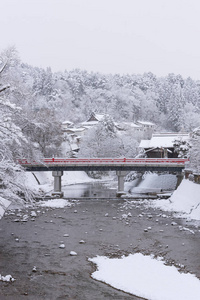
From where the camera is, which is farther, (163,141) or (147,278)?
(163,141)

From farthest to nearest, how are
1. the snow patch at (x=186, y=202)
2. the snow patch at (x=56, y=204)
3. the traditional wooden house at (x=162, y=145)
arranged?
1. the traditional wooden house at (x=162, y=145)
2. the snow patch at (x=56, y=204)
3. the snow patch at (x=186, y=202)

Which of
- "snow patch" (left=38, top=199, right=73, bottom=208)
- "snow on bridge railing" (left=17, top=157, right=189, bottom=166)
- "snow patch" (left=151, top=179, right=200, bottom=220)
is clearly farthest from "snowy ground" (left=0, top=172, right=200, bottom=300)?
"snow on bridge railing" (left=17, top=157, right=189, bottom=166)

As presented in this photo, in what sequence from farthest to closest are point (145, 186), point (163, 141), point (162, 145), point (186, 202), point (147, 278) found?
point (163, 141), point (162, 145), point (145, 186), point (186, 202), point (147, 278)

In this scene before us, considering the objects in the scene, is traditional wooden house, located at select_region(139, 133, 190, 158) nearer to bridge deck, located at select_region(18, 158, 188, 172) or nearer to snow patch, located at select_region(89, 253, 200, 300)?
bridge deck, located at select_region(18, 158, 188, 172)

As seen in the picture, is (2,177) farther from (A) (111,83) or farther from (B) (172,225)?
(A) (111,83)

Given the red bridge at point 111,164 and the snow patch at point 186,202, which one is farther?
the red bridge at point 111,164

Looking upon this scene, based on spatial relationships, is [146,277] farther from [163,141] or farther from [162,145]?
[163,141]

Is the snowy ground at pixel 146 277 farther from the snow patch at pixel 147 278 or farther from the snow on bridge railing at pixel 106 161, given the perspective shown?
the snow on bridge railing at pixel 106 161

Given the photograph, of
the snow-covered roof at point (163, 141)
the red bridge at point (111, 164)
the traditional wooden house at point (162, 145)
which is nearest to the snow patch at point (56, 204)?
the red bridge at point (111, 164)

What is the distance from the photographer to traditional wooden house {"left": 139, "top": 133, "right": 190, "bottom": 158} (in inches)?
2130

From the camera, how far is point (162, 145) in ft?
179

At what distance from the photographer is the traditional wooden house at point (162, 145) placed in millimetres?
54094

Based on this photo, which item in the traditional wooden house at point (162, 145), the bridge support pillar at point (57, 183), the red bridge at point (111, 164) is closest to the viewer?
the bridge support pillar at point (57, 183)

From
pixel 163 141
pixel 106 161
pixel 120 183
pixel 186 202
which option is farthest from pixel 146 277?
pixel 163 141
